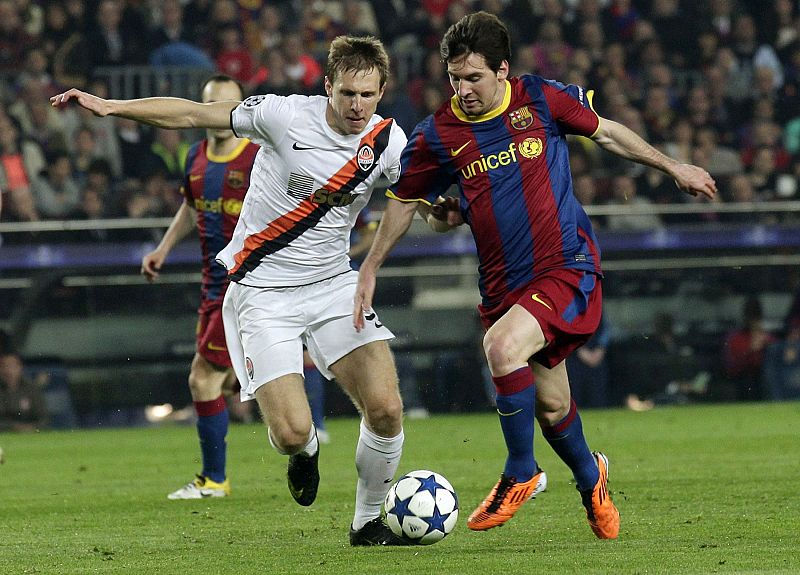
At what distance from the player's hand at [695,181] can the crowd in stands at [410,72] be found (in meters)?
9.22

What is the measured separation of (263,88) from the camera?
52.6ft

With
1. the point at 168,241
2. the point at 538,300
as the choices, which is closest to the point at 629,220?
the point at 168,241

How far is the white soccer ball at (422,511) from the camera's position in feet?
19.4

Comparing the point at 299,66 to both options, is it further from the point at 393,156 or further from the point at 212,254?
the point at 393,156

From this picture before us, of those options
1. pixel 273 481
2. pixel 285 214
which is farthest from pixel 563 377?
pixel 273 481

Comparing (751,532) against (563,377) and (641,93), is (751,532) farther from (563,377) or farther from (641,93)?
(641,93)

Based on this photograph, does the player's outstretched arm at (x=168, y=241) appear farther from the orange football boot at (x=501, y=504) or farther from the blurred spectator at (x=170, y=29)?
the blurred spectator at (x=170, y=29)

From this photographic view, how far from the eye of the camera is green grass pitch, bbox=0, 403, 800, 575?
551 cm

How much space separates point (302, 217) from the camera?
252 inches

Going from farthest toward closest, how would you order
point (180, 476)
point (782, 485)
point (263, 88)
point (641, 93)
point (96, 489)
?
point (641, 93) → point (263, 88) → point (180, 476) → point (96, 489) → point (782, 485)

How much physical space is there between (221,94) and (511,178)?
3.11 metres

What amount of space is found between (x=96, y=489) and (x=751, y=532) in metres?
4.59

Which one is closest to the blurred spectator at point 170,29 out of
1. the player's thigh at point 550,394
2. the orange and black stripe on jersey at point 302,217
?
the orange and black stripe on jersey at point 302,217

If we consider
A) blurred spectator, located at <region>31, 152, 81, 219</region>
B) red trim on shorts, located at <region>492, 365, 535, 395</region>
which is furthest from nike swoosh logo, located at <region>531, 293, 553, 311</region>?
blurred spectator, located at <region>31, 152, 81, 219</region>
